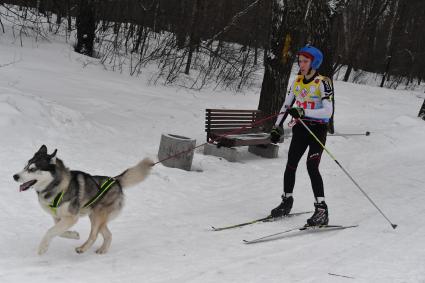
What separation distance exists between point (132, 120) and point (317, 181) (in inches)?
223

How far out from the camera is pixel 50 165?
423cm

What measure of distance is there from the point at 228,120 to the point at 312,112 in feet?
14.6

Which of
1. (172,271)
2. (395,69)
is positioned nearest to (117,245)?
(172,271)

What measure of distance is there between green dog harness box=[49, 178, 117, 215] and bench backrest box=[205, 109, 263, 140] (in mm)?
4580

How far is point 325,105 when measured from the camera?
5461mm

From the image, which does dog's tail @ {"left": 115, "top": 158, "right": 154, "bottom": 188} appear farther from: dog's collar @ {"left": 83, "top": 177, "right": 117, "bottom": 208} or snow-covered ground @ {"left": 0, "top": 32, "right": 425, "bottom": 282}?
snow-covered ground @ {"left": 0, "top": 32, "right": 425, "bottom": 282}

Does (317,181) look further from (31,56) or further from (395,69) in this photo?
(395,69)

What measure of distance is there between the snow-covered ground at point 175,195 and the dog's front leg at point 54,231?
10 cm

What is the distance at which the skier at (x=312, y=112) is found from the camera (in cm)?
548

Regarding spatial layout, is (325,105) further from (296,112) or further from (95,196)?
(95,196)

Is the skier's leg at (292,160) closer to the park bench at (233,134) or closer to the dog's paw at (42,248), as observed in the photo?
the park bench at (233,134)

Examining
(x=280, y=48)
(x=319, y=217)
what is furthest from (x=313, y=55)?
(x=280, y=48)

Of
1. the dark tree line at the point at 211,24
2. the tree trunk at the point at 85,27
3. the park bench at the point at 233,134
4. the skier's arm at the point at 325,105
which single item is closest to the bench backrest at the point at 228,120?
the park bench at the point at 233,134

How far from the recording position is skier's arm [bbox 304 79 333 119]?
5.46m
